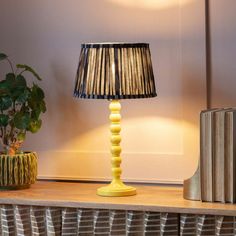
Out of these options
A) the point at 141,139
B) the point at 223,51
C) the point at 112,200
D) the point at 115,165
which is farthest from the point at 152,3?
the point at 112,200

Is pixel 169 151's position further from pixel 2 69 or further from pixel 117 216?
pixel 2 69

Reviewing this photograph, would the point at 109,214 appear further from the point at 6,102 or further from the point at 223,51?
the point at 223,51

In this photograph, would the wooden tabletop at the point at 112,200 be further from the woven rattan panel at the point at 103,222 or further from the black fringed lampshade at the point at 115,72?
the black fringed lampshade at the point at 115,72

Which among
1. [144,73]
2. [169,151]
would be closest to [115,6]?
[144,73]

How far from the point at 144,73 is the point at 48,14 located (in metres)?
0.55

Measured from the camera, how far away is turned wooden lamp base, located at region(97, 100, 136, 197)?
2039mm

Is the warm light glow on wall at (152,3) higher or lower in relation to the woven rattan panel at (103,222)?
higher

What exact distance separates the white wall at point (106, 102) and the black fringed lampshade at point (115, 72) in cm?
26

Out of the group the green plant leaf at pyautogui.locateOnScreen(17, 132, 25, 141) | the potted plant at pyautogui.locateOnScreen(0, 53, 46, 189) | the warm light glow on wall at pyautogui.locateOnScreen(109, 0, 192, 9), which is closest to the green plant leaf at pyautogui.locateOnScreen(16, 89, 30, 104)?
the potted plant at pyautogui.locateOnScreen(0, 53, 46, 189)

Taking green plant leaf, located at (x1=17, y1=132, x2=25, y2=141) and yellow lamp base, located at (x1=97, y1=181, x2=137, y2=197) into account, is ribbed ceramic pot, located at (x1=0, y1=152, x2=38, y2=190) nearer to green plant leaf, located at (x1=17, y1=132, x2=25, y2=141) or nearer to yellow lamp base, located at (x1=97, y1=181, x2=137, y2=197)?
green plant leaf, located at (x1=17, y1=132, x2=25, y2=141)

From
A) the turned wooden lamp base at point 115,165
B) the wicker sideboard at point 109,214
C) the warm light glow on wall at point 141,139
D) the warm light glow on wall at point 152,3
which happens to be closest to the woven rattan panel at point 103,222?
the wicker sideboard at point 109,214

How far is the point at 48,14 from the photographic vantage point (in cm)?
235

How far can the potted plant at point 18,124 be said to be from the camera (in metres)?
2.15

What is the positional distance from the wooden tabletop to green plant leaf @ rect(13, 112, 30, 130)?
0.71 feet
